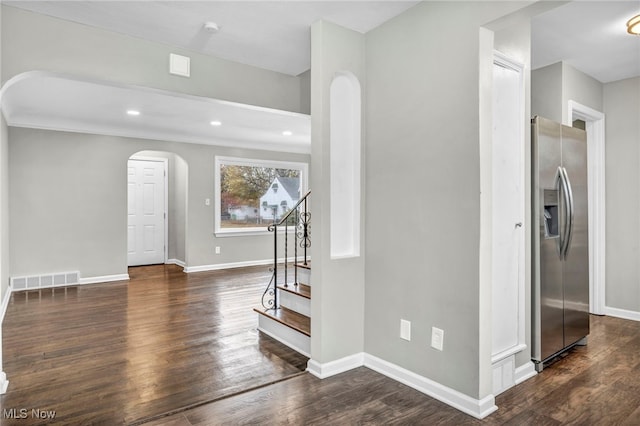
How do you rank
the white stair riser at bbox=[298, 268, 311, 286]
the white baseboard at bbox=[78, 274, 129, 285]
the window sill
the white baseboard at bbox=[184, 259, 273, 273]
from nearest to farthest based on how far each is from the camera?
the white stair riser at bbox=[298, 268, 311, 286] → the white baseboard at bbox=[78, 274, 129, 285] → the white baseboard at bbox=[184, 259, 273, 273] → the window sill

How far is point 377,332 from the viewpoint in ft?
9.43

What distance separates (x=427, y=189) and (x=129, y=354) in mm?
2783

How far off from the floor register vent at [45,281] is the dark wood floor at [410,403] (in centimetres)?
474

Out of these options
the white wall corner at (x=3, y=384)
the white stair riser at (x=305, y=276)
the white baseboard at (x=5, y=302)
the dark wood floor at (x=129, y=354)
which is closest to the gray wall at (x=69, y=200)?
the white baseboard at (x=5, y=302)

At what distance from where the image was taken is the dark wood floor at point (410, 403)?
7.20ft

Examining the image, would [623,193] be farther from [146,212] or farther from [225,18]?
[146,212]

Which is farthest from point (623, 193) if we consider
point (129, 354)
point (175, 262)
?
point (175, 262)

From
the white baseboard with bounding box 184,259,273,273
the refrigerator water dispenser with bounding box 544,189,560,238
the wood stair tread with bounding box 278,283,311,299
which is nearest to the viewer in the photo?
the refrigerator water dispenser with bounding box 544,189,560,238

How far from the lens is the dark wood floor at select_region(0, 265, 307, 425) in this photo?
96.1 inches

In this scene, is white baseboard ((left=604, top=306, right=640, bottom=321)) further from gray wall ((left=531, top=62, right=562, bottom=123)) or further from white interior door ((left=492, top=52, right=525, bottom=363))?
white interior door ((left=492, top=52, right=525, bottom=363))

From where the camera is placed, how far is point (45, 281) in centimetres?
573

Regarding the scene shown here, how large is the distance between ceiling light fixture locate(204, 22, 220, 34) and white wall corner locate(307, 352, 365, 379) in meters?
2.52

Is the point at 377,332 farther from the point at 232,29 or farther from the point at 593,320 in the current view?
the point at 593,320

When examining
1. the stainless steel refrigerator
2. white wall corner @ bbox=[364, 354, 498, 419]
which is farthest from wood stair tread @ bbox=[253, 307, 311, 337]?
the stainless steel refrigerator
